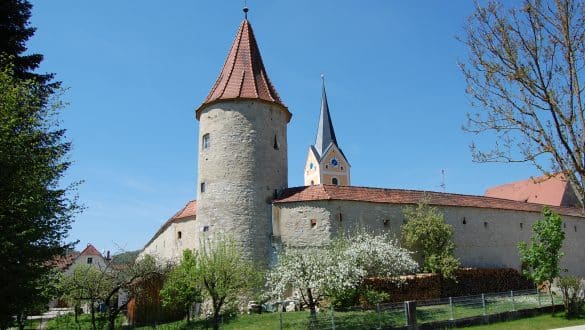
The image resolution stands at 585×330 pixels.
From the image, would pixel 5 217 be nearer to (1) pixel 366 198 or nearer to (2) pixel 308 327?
(2) pixel 308 327

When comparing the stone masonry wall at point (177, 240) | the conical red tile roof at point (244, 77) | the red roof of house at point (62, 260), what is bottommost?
the red roof of house at point (62, 260)

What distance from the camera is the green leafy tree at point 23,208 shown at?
37.0ft

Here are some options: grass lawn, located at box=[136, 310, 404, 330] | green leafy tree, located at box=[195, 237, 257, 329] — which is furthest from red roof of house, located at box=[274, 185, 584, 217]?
green leafy tree, located at box=[195, 237, 257, 329]

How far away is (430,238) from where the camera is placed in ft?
80.2

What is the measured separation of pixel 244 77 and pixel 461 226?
14736 millimetres

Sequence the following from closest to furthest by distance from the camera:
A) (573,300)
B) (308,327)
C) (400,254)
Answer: (308,327)
(573,300)
(400,254)

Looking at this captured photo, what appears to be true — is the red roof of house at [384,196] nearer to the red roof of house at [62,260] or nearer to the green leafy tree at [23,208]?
the red roof of house at [62,260]

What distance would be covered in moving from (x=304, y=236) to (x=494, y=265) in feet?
41.5

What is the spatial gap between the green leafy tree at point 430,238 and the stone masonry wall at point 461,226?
0.67 m

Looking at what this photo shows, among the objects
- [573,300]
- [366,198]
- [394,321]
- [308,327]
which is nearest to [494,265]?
[573,300]

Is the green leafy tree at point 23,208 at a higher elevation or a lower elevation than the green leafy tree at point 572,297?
higher

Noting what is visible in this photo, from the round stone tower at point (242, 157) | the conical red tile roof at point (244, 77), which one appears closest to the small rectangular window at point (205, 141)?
the round stone tower at point (242, 157)

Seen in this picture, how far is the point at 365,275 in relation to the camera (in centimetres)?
2062

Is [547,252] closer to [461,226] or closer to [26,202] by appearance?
[461,226]
